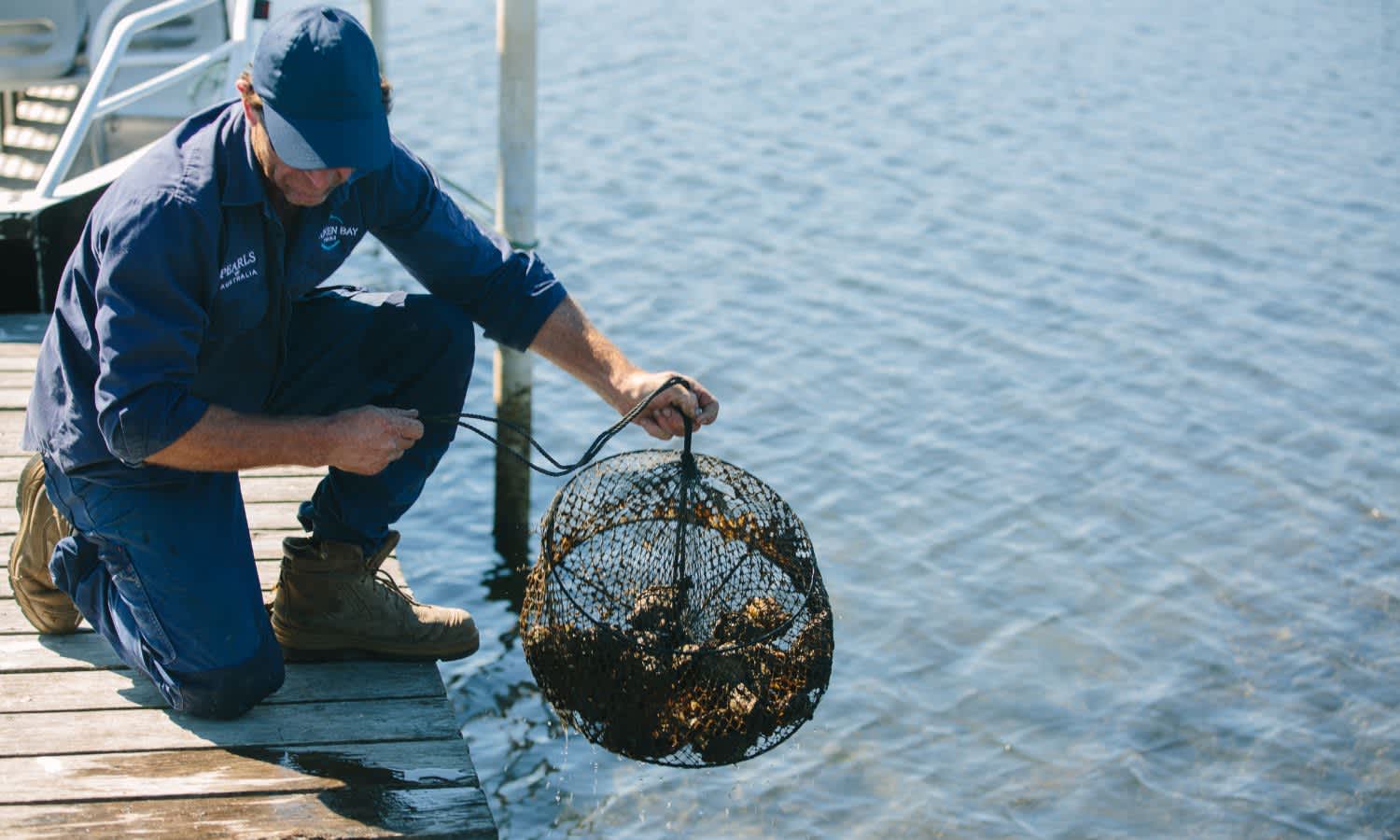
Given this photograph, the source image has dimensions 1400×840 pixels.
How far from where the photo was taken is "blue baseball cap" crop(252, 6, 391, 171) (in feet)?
10.2

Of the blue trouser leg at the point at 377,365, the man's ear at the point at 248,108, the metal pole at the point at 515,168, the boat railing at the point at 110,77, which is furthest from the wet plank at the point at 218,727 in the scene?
the boat railing at the point at 110,77

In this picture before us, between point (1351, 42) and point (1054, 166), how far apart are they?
4153mm

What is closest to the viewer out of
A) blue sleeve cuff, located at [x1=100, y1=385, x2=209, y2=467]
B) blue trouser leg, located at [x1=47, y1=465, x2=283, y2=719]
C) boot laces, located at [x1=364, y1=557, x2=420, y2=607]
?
blue sleeve cuff, located at [x1=100, y1=385, x2=209, y2=467]

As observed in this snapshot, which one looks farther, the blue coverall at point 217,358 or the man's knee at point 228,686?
the man's knee at point 228,686

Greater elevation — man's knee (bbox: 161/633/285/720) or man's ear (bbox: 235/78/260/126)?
man's ear (bbox: 235/78/260/126)

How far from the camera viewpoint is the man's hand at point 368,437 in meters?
3.28

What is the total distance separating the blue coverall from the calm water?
1763 mm

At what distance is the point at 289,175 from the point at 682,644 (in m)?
1.30

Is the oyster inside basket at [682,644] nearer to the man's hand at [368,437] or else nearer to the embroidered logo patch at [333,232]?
the man's hand at [368,437]

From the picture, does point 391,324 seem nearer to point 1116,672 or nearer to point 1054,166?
point 1116,672

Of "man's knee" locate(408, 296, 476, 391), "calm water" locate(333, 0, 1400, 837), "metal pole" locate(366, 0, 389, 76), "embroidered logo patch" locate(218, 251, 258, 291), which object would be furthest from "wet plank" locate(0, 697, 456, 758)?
"metal pole" locate(366, 0, 389, 76)

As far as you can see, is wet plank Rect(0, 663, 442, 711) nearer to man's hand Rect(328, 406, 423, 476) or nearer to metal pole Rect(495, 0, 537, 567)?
man's hand Rect(328, 406, 423, 476)

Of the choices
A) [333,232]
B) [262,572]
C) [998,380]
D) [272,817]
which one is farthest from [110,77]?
[998,380]

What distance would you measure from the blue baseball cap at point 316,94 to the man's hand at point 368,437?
493 mm
